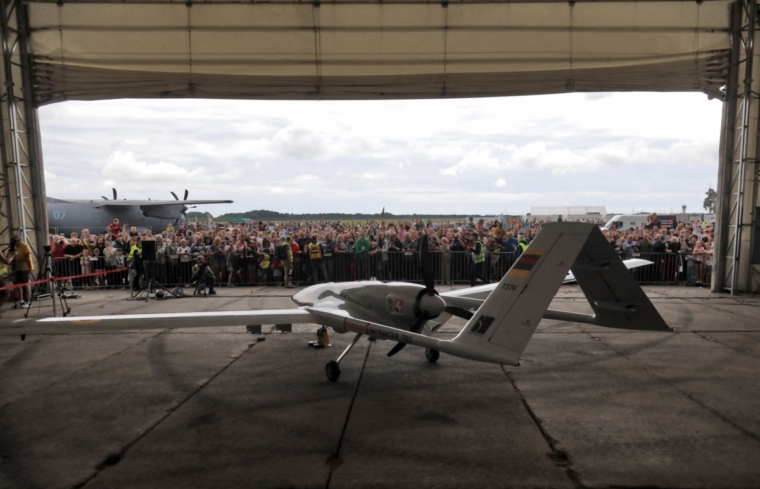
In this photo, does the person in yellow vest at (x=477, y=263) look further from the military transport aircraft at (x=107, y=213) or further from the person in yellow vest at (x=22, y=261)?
the military transport aircraft at (x=107, y=213)

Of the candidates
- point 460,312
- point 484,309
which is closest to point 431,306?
point 460,312

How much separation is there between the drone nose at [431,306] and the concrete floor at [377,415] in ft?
3.61

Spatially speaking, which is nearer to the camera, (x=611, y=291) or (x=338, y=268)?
(x=611, y=291)

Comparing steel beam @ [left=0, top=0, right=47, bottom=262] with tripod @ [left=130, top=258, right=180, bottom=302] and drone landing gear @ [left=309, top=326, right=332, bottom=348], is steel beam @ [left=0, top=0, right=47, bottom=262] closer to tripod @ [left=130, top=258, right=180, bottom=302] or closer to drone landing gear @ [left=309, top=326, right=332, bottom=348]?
tripod @ [left=130, top=258, right=180, bottom=302]

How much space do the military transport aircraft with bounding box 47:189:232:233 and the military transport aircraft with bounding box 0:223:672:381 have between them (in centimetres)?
3048

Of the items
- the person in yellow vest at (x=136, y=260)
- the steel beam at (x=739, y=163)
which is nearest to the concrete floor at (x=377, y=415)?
the steel beam at (x=739, y=163)

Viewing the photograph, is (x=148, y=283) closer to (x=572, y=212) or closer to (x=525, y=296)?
(x=525, y=296)

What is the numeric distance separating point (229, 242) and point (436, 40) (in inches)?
446

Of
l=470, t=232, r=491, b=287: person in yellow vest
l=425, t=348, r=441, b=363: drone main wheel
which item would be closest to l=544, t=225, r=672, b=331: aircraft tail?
l=425, t=348, r=441, b=363: drone main wheel

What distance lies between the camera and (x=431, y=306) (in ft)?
Answer: 25.1

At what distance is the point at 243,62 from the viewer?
14.6m

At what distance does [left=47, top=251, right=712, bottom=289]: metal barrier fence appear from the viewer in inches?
711

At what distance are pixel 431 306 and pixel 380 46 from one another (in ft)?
32.6

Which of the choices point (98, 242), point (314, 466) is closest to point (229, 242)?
point (98, 242)
